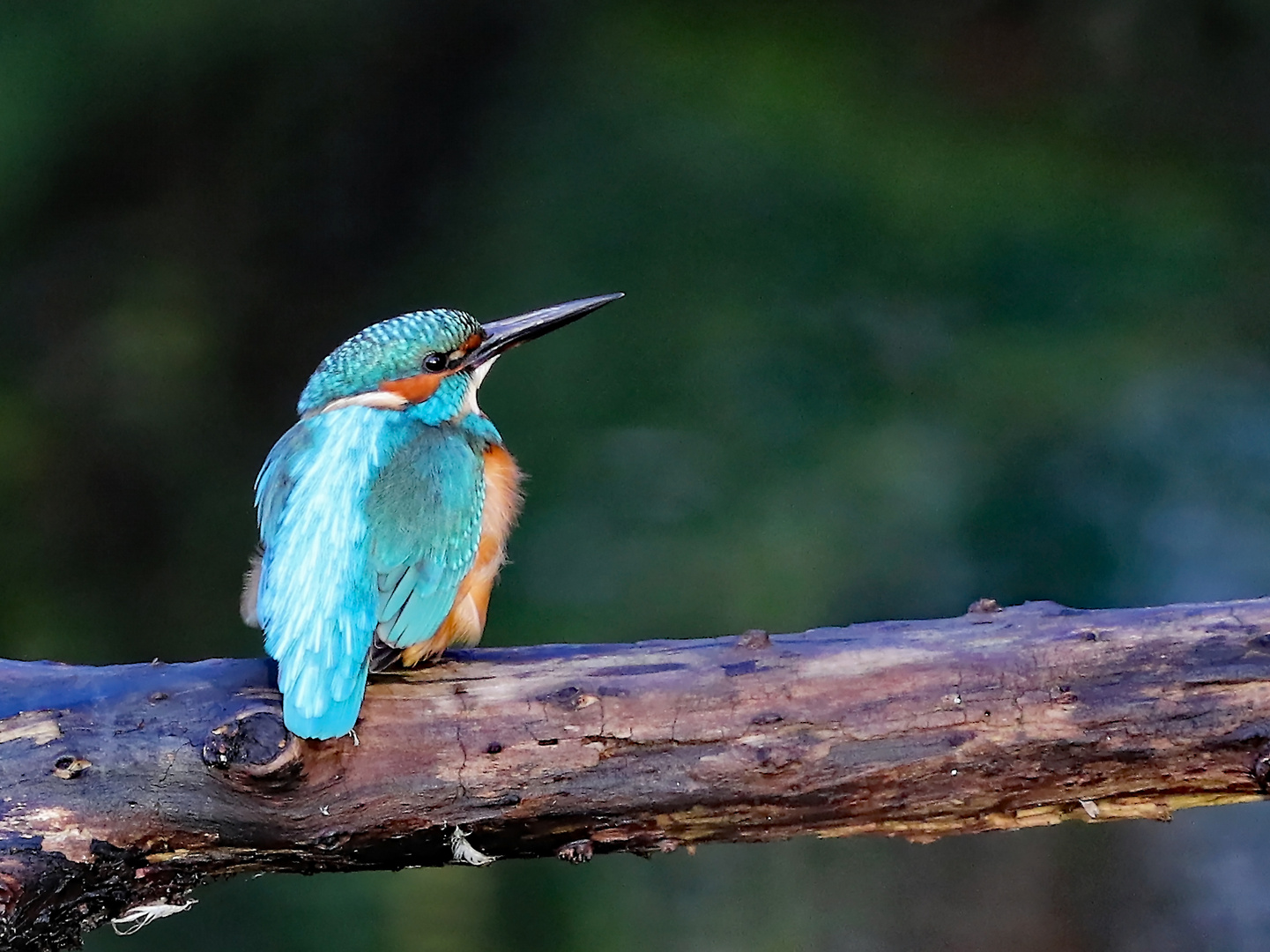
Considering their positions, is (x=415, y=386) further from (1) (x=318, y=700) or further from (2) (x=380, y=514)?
(1) (x=318, y=700)

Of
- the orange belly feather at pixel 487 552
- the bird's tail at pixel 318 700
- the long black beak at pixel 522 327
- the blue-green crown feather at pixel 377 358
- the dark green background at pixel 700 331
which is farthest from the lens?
the dark green background at pixel 700 331

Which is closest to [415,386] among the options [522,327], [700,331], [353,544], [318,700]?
[522,327]

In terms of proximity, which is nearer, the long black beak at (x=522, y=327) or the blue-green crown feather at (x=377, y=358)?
the blue-green crown feather at (x=377, y=358)

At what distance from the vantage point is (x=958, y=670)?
154 cm

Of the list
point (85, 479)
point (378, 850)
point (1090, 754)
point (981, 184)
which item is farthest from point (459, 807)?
point (981, 184)

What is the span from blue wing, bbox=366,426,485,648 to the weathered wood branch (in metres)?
0.14

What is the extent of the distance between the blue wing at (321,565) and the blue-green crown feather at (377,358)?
0.20ft

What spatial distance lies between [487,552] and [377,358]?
0.35 m

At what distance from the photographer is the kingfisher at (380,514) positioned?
1.56 metres

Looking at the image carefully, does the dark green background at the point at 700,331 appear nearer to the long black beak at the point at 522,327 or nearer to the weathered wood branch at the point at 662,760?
the long black beak at the point at 522,327

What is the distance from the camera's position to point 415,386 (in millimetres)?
1969

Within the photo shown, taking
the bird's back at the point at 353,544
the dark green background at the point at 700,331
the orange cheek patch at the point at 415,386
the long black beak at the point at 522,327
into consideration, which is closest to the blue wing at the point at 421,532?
the bird's back at the point at 353,544

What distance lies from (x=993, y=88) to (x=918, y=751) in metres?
2.39

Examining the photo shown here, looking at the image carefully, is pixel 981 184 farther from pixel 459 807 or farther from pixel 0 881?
pixel 0 881
